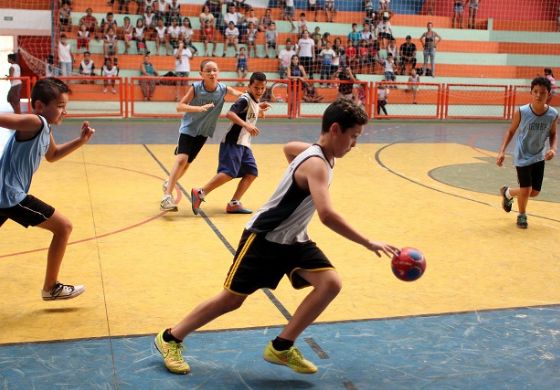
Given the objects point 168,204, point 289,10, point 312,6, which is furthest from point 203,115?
point 312,6

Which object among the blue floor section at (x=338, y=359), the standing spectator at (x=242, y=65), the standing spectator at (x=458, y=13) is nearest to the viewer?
the blue floor section at (x=338, y=359)

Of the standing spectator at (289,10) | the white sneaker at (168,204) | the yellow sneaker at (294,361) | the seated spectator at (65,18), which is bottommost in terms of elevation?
the yellow sneaker at (294,361)

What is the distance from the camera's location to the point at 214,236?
699 cm

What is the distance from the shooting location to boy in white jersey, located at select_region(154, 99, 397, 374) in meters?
3.78

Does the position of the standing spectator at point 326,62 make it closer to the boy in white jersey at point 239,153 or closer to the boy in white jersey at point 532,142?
the boy in white jersey at point 239,153

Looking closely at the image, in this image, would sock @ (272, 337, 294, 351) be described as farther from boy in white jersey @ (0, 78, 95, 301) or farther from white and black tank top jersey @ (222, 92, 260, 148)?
white and black tank top jersey @ (222, 92, 260, 148)

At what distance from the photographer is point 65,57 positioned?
68.4ft

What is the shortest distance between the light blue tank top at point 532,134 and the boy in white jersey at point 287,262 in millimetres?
4542

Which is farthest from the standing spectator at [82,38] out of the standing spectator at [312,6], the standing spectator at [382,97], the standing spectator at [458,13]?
the standing spectator at [458,13]

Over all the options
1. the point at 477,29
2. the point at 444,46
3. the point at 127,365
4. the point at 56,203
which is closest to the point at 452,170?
the point at 56,203

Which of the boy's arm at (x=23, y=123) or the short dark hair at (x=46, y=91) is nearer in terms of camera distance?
the boy's arm at (x=23, y=123)

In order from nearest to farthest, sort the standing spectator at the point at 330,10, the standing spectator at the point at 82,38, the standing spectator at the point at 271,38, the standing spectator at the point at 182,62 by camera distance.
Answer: the standing spectator at the point at 182,62 < the standing spectator at the point at 82,38 < the standing spectator at the point at 271,38 < the standing spectator at the point at 330,10

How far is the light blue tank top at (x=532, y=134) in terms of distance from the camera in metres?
7.64

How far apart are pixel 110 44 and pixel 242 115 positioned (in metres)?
15.6
